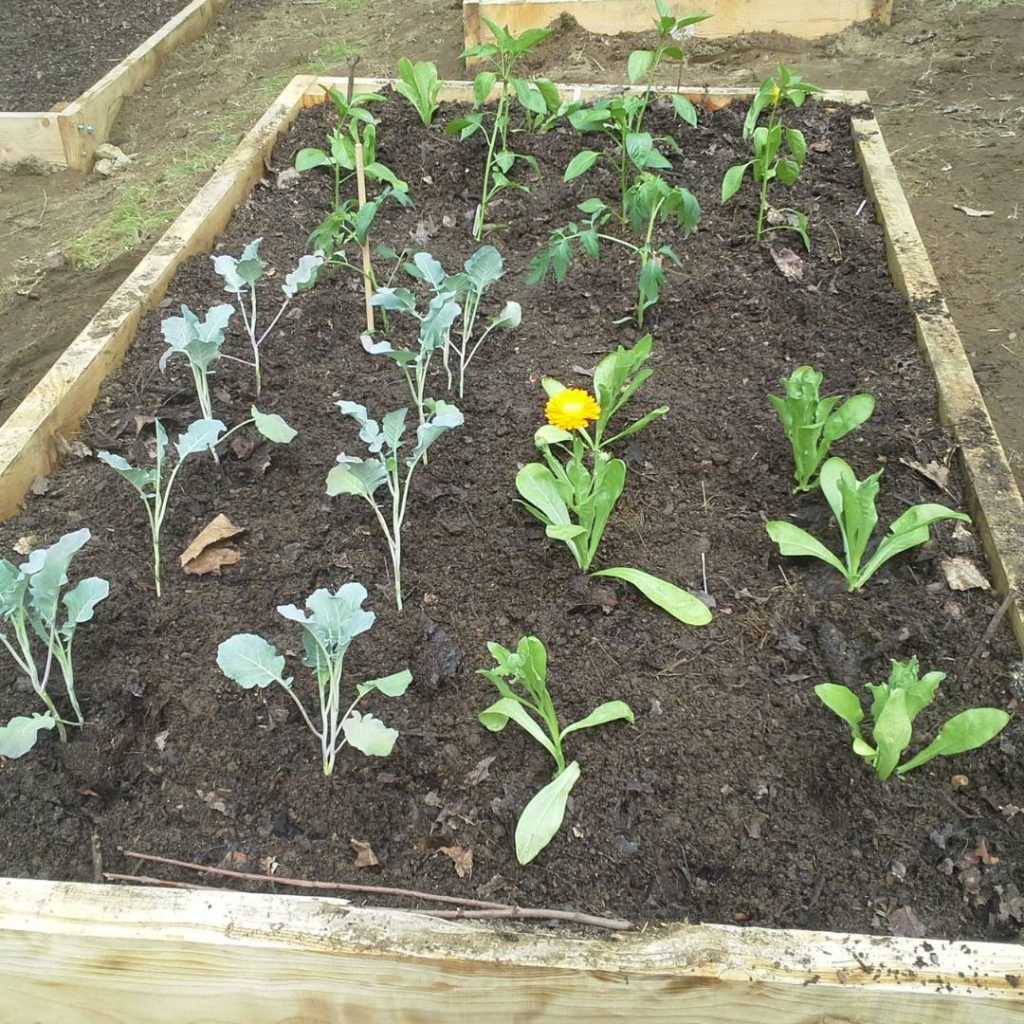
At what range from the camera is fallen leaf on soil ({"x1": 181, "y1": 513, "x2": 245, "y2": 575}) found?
1921 millimetres

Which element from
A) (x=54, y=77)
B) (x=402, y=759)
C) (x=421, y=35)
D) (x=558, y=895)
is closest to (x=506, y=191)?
(x=402, y=759)

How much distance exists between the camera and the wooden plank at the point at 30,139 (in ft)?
14.9

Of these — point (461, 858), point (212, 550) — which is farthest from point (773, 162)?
point (461, 858)

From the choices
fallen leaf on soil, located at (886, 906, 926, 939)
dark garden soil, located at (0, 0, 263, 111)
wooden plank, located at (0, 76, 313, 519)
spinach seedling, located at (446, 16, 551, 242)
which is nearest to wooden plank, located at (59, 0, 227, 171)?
dark garden soil, located at (0, 0, 263, 111)

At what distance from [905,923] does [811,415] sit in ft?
3.45

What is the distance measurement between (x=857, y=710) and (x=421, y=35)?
5.68 m

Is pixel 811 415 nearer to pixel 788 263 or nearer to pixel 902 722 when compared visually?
pixel 902 722

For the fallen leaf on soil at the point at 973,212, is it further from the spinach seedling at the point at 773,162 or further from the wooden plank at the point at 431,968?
the wooden plank at the point at 431,968

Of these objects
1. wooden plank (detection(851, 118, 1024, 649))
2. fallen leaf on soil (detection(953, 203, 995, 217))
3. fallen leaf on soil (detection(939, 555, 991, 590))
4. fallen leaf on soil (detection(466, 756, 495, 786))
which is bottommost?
fallen leaf on soil (detection(953, 203, 995, 217))

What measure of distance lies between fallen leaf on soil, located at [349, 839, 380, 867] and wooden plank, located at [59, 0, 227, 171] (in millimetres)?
4377

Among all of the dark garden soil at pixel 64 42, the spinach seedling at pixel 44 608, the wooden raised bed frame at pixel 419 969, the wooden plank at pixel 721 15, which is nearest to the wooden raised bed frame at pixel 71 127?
the dark garden soil at pixel 64 42

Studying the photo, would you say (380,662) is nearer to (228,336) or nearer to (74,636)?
(74,636)

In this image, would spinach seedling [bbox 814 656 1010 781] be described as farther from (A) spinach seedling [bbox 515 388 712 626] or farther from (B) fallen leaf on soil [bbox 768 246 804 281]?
(B) fallen leaf on soil [bbox 768 246 804 281]

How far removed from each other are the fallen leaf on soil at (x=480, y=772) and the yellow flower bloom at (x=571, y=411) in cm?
79
